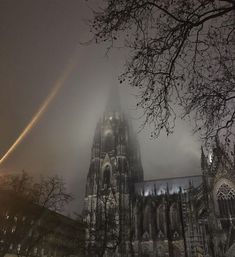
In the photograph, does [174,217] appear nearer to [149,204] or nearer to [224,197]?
[149,204]

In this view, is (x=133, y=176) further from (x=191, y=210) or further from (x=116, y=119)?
(x=191, y=210)

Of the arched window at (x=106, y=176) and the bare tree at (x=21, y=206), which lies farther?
the arched window at (x=106, y=176)

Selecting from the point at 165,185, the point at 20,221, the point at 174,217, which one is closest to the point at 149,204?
the point at 174,217

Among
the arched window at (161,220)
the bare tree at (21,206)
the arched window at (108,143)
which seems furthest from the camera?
the arched window at (108,143)

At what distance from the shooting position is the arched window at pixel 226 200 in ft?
168

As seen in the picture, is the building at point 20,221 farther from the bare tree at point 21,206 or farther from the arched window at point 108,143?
the arched window at point 108,143

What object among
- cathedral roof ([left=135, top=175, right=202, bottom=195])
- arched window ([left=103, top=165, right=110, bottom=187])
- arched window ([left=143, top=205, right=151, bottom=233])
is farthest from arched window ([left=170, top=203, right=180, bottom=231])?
arched window ([left=103, top=165, right=110, bottom=187])

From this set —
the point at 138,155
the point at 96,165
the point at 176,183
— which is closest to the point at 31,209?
the point at 96,165

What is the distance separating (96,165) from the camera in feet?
262

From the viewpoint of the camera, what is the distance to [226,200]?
52.1m

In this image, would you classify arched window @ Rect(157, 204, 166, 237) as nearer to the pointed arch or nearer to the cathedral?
the cathedral

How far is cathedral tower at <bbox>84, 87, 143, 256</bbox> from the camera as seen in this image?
69.1 metres

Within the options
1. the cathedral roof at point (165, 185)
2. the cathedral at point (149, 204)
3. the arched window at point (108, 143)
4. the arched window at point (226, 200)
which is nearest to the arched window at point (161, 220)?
the cathedral at point (149, 204)

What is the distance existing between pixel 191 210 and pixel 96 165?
2922 centimetres
